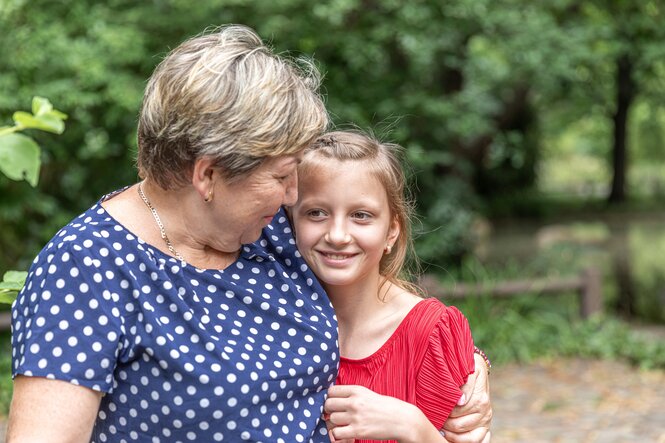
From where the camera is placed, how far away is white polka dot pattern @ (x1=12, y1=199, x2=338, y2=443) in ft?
5.64

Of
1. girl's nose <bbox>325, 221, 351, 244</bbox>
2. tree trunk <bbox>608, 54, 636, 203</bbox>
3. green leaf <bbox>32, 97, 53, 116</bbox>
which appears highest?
green leaf <bbox>32, 97, 53, 116</bbox>

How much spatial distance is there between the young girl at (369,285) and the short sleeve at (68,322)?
2.08 ft

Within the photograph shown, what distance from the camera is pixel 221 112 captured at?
1819 millimetres

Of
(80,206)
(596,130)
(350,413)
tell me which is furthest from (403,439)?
(596,130)

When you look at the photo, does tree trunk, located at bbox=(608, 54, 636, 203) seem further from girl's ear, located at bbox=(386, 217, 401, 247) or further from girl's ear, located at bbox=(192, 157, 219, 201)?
girl's ear, located at bbox=(192, 157, 219, 201)

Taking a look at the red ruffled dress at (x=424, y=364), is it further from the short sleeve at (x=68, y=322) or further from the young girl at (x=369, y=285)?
the short sleeve at (x=68, y=322)

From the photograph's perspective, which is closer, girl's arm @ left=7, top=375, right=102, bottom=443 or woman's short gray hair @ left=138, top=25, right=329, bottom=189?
girl's arm @ left=7, top=375, right=102, bottom=443

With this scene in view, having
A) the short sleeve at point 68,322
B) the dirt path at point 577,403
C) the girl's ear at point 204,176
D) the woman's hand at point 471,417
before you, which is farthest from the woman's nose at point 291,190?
the dirt path at point 577,403

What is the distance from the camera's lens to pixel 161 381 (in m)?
1.79

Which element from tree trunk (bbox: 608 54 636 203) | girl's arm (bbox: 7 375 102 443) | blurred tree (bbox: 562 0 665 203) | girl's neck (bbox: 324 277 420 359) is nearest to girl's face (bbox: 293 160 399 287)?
girl's neck (bbox: 324 277 420 359)

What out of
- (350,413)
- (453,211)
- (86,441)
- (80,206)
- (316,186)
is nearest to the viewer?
(86,441)

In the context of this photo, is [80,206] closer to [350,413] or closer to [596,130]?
[350,413]

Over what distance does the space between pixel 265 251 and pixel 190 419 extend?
495 millimetres

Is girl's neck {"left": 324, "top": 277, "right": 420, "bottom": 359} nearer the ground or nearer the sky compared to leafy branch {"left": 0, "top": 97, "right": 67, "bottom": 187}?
nearer the ground
